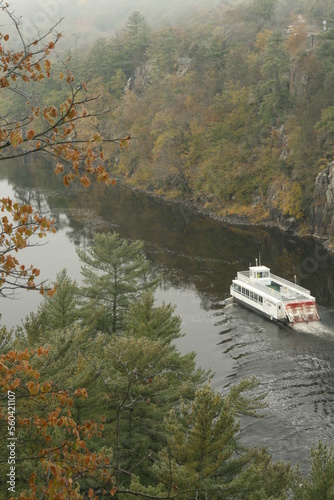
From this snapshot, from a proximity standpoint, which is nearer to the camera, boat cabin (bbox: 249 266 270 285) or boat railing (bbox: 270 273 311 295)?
boat railing (bbox: 270 273 311 295)

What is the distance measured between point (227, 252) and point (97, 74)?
73.4 meters

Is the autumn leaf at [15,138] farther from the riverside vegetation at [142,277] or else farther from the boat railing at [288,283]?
the boat railing at [288,283]

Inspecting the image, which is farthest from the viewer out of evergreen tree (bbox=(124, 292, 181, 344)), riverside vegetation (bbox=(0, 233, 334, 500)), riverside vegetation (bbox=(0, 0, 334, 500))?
evergreen tree (bbox=(124, 292, 181, 344))

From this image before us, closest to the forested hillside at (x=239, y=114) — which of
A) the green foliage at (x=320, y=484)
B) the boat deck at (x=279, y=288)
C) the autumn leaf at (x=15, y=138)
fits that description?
the boat deck at (x=279, y=288)

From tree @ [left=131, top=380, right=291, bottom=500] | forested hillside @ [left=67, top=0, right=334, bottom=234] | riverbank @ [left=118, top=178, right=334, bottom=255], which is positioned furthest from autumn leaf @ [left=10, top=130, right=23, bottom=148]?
forested hillside @ [left=67, top=0, right=334, bottom=234]

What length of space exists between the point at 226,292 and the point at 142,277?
692 centimetres

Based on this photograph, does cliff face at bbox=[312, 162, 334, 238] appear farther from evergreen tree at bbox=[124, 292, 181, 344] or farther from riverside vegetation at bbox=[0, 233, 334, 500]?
riverside vegetation at bbox=[0, 233, 334, 500]

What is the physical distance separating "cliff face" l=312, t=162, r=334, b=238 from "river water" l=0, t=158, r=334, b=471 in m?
2.16

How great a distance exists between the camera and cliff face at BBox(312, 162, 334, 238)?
59062 millimetres

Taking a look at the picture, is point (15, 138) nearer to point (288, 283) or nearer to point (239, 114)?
point (288, 283)

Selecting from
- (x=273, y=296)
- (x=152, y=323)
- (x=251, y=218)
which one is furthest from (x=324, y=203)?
(x=152, y=323)

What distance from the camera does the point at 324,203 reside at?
59.8 meters

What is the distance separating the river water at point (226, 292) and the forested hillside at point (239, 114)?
506 centimetres

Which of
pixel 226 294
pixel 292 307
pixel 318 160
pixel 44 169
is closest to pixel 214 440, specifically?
pixel 292 307
